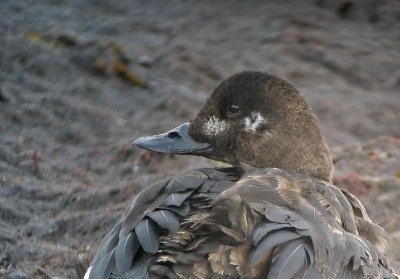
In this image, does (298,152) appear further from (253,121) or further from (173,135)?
(173,135)

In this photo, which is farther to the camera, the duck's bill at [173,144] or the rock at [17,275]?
the rock at [17,275]

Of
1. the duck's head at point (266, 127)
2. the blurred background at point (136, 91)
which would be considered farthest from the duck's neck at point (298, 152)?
the blurred background at point (136, 91)

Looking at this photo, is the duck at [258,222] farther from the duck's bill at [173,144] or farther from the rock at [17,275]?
the rock at [17,275]

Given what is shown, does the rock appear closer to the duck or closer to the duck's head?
the duck

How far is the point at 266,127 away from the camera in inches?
214

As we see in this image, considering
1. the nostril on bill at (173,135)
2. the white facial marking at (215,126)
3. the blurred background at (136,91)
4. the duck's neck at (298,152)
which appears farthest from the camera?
the blurred background at (136,91)

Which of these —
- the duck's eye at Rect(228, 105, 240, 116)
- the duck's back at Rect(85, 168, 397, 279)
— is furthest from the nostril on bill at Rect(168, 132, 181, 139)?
the duck's back at Rect(85, 168, 397, 279)

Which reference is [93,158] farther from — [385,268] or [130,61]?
[385,268]

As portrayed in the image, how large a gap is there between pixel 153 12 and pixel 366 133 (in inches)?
121

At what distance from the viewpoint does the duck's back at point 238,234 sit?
411 centimetres

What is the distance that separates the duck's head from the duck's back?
0.64 m

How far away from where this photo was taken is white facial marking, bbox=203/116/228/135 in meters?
5.52

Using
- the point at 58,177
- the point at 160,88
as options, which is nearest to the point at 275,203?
the point at 58,177

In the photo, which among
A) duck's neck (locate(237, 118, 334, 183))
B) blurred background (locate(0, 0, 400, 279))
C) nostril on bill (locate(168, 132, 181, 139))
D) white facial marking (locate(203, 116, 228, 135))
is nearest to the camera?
duck's neck (locate(237, 118, 334, 183))
